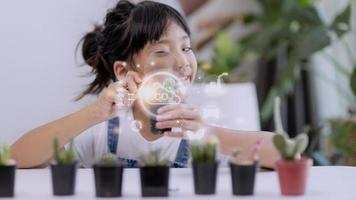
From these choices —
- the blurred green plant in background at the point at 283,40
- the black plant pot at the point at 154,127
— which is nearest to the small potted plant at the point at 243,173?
the black plant pot at the point at 154,127

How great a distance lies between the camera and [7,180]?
0.76 meters

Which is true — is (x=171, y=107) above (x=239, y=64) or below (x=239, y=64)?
below

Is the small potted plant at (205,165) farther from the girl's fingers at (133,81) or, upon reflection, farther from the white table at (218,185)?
the girl's fingers at (133,81)

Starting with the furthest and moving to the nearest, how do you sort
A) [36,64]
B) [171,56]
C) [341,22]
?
[341,22]
[36,64]
[171,56]

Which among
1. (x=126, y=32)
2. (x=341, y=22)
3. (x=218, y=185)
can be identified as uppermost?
(x=341, y=22)

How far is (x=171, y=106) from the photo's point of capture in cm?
95

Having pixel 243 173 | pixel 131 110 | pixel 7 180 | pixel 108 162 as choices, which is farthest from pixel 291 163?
pixel 131 110

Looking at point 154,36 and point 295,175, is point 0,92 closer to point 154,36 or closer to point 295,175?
point 154,36

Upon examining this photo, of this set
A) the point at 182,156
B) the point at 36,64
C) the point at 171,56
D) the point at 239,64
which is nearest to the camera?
the point at 171,56

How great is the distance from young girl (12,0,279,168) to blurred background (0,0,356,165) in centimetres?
6

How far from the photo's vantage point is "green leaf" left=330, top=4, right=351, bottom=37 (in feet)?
7.65

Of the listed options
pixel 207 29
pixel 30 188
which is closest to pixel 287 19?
pixel 207 29

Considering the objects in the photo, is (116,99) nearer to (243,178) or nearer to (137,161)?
(137,161)

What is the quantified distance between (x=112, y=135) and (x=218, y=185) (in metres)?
0.43
